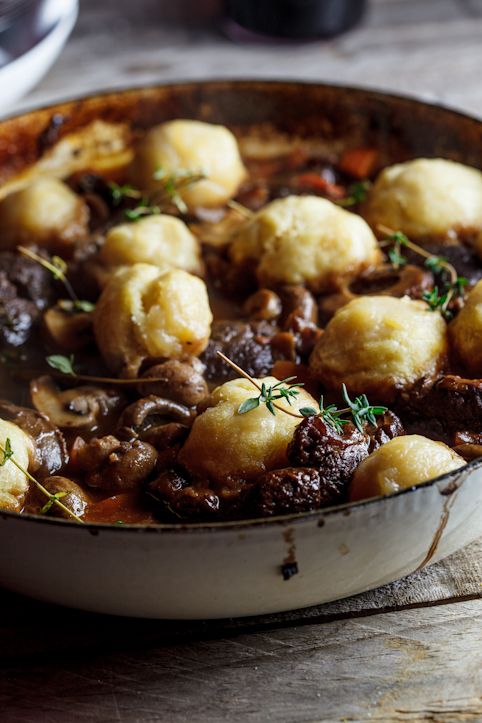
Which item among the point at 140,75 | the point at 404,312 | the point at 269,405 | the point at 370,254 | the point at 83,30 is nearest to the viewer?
the point at 269,405

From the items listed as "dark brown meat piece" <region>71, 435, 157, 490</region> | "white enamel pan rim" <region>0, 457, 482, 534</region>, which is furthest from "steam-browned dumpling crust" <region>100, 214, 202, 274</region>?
"white enamel pan rim" <region>0, 457, 482, 534</region>

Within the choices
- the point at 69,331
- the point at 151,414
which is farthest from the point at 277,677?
the point at 69,331

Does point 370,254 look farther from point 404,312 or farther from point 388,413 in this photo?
point 388,413

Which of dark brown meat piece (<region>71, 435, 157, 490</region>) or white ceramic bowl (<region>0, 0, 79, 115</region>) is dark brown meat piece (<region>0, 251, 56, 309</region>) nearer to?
dark brown meat piece (<region>71, 435, 157, 490</region>)

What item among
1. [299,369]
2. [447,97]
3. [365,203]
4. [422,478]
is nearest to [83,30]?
[447,97]

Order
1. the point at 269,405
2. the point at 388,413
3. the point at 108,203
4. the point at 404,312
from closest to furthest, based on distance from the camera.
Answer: the point at 269,405
the point at 388,413
the point at 404,312
the point at 108,203

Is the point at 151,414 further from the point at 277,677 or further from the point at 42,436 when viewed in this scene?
the point at 277,677
